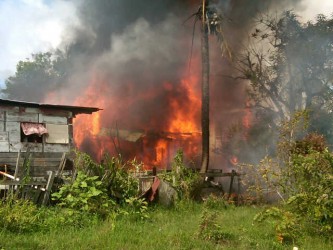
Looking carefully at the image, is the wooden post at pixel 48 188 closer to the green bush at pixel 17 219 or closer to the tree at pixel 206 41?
the green bush at pixel 17 219

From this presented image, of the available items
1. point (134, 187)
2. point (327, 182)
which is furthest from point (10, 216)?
point (327, 182)

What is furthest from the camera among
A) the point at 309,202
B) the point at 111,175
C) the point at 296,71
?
the point at 296,71

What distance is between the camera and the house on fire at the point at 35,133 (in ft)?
57.1

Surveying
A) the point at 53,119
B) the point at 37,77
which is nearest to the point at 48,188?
the point at 53,119

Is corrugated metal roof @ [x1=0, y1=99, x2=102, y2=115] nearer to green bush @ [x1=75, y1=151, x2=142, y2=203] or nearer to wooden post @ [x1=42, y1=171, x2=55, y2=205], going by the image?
green bush @ [x1=75, y1=151, x2=142, y2=203]

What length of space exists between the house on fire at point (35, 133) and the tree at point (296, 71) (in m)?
14.0

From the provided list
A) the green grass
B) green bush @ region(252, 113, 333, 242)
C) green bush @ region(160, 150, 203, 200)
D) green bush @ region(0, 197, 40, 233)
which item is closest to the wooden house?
green bush @ region(160, 150, 203, 200)

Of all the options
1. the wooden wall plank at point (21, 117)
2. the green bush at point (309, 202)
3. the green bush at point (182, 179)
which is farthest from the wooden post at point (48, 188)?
the wooden wall plank at point (21, 117)

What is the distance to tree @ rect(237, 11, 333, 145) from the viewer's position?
2588 centimetres

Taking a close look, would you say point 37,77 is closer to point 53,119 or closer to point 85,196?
point 53,119

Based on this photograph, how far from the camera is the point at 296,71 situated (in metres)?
26.7

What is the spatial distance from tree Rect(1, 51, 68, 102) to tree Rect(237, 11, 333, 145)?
2157cm

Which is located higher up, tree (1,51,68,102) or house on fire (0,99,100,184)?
tree (1,51,68,102)

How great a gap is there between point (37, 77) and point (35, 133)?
33.7m
